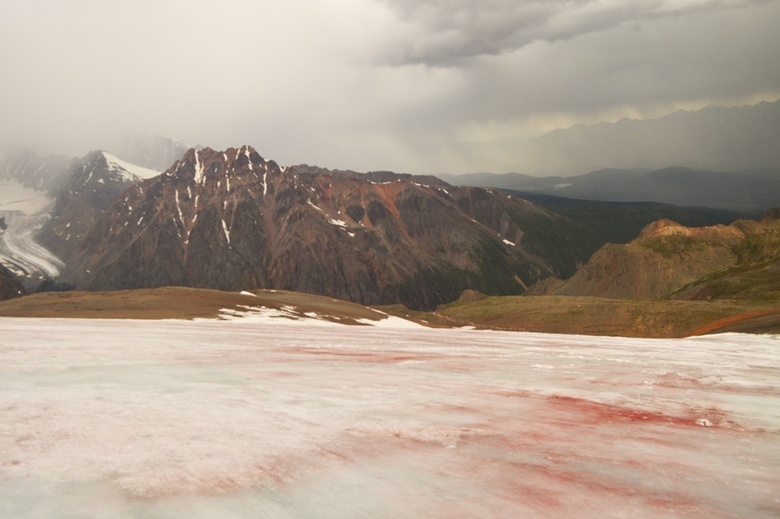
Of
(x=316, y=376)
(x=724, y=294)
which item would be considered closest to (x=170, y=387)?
(x=316, y=376)

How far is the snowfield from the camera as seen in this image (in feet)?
24.0

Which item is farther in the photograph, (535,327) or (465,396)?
(535,327)

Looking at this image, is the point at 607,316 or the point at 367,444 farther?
the point at 607,316

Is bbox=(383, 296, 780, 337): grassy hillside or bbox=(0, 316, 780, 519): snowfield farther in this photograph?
bbox=(383, 296, 780, 337): grassy hillside

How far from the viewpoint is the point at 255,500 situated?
7246 mm

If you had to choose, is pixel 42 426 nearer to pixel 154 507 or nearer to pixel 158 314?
pixel 154 507

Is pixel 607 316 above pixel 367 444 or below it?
above

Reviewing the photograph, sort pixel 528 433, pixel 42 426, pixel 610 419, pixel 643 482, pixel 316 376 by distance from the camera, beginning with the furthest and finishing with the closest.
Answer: pixel 316 376 < pixel 610 419 < pixel 528 433 < pixel 42 426 < pixel 643 482

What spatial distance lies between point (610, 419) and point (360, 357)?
41.9 feet

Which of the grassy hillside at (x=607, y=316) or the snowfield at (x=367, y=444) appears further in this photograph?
the grassy hillside at (x=607, y=316)

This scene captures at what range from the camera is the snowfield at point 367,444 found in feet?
24.0

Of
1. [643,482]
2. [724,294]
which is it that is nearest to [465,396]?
[643,482]

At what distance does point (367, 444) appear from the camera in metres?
9.81

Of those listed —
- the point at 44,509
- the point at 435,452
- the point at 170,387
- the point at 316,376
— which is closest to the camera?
the point at 44,509
